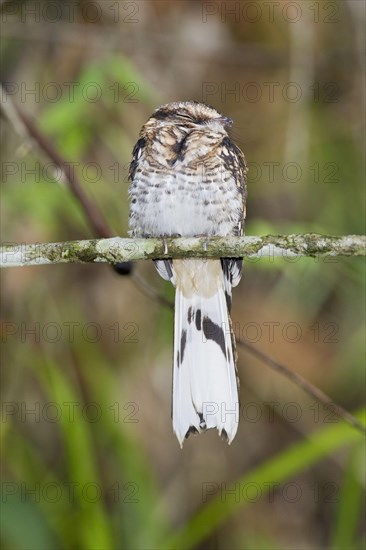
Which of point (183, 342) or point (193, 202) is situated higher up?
point (193, 202)

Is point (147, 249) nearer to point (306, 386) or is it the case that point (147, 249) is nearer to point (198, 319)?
point (198, 319)

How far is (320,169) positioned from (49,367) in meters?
1.53

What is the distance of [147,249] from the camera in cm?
222

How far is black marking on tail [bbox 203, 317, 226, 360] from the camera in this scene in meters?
2.49

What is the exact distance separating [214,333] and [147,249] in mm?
413

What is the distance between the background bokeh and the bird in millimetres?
504

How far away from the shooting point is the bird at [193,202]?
2572 mm

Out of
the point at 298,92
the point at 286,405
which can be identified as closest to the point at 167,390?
the point at 286,405

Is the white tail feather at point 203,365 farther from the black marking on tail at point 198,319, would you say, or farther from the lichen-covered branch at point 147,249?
the lichen-covered branch at point 147,249

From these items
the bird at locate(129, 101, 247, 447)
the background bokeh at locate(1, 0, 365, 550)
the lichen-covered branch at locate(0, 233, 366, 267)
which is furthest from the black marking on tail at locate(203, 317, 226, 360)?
the background bokeh at locate(1, 0, 365, 550)

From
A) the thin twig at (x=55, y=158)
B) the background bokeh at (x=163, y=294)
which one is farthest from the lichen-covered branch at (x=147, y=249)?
the background bokeh at (x=163, y=294)

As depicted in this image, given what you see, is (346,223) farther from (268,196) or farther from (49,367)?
(49,367)

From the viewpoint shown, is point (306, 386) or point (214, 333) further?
point (214, 333)

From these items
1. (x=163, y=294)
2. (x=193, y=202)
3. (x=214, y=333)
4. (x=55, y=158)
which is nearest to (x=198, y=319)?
(x=214, y=333)
